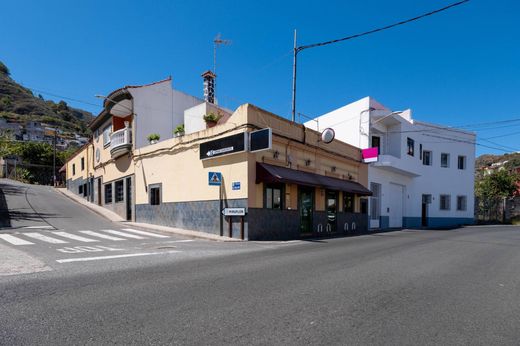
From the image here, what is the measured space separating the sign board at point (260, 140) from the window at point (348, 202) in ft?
30.8

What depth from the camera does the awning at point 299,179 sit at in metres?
13.9

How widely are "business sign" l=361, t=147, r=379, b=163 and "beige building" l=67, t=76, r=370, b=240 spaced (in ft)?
1.61

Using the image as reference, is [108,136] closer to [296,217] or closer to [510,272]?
[296,217]

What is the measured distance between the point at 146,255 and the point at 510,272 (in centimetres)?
901

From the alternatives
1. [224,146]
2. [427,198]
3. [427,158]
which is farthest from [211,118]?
[427,198]

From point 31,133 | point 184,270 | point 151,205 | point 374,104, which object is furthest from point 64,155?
point 31,133

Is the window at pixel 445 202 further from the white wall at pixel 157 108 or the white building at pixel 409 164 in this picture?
the white wall at pixel 157 108

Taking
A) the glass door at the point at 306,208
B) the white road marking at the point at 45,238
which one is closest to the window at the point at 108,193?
the white road marking at the point at 45,238

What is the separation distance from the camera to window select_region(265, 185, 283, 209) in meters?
14.9

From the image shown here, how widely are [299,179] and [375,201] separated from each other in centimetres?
1203

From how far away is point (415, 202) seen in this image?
94.4 feet

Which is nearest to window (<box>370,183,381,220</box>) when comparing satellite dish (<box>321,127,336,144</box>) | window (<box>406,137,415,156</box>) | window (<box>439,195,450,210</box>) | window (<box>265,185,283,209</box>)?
window (<box>406,137,415,156</box>)

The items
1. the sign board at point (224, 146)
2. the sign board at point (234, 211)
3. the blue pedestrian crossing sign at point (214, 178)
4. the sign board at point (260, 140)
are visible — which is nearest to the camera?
the sign board at point (260, 140)

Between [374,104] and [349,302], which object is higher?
[374,104]
